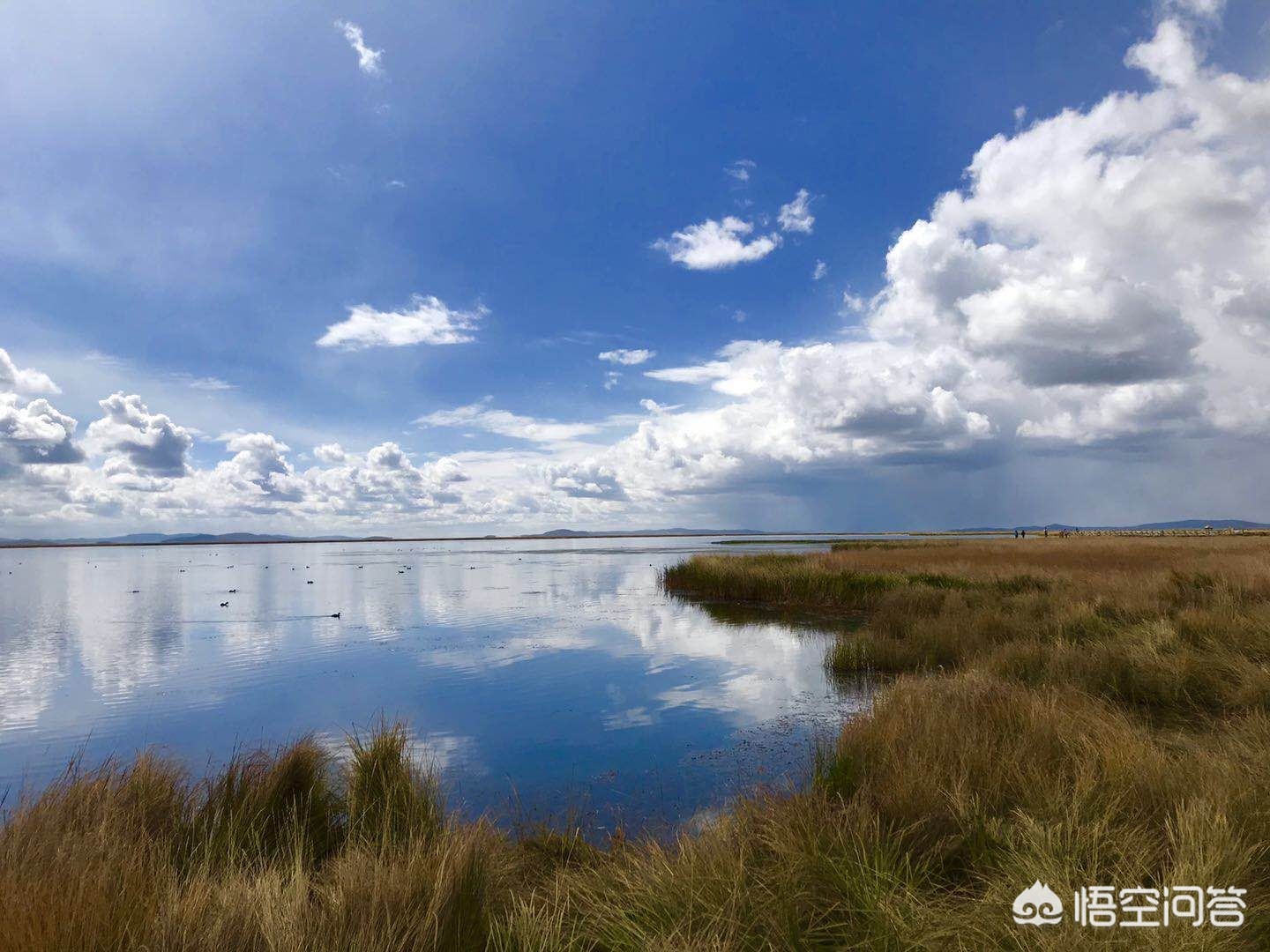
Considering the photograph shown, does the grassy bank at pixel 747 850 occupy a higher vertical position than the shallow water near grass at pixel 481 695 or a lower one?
higher

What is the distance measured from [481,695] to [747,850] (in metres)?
12.1

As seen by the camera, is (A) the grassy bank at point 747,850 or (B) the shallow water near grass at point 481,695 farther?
(B) the shallow water near grass at point 481,695

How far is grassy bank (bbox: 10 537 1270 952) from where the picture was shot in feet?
13.0

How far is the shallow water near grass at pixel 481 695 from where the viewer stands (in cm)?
1040

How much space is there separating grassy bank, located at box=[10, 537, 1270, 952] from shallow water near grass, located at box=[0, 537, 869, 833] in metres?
2.31

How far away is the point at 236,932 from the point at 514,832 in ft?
14.6

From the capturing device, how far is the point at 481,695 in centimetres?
1616

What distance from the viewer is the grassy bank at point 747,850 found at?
13.0 ft

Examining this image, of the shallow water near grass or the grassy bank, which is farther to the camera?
the shallow water near grass

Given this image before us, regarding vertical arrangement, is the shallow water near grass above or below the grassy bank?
below

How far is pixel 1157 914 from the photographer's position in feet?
13.1

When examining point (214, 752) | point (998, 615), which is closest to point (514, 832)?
point (214, 752)

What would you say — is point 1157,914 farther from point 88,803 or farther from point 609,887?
point 88,803

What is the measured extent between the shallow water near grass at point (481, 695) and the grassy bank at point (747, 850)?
231 centimetres
